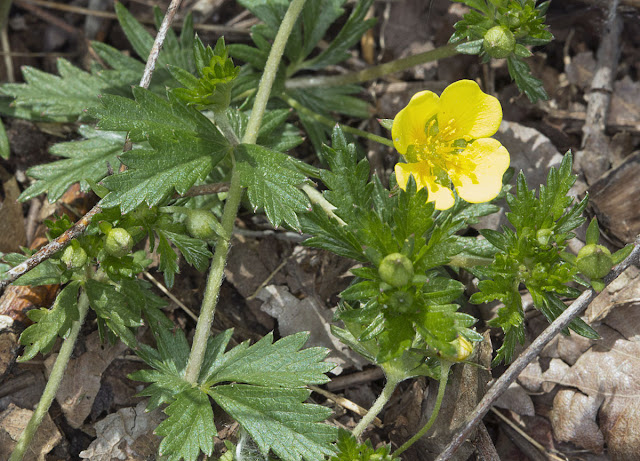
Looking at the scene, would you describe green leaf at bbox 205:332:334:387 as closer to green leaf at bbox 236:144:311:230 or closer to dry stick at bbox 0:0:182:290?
green leaf at bbox 236:144:311:230

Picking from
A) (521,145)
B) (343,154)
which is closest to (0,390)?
(343,154)

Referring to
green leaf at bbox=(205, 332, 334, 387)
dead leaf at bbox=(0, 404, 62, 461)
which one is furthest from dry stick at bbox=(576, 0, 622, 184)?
dead leaf at bbox=(0, 404, 62, 461)

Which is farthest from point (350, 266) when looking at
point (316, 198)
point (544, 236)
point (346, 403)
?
point (544, 236)

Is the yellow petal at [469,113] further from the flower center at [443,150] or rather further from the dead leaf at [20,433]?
the dead leaf at [20,433]

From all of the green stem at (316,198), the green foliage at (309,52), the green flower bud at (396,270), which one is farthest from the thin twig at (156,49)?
the green flower bud at (396,270)

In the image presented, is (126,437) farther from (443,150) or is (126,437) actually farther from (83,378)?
(443,150)

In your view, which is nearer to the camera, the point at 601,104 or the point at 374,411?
the point at 374,411

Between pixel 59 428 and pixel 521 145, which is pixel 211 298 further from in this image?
pixel 521 145
